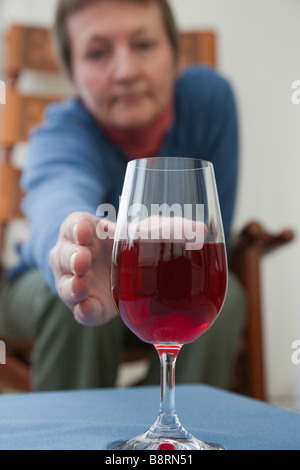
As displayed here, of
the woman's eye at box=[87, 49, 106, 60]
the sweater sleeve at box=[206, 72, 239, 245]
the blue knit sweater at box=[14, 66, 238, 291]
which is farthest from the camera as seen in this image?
the sweater sleeve at box=[206, 72, 239, 245]

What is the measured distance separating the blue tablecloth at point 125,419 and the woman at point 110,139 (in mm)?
329

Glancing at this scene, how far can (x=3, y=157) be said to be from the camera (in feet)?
5.87

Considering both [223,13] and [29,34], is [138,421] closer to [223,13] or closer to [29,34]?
[29,34]

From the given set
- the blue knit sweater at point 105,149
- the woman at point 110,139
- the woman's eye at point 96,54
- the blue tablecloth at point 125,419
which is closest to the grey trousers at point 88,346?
the woman at point 110,139

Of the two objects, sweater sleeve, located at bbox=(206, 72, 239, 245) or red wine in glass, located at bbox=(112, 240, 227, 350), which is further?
sweater sleeve, located at bbox=(206, 72, 239, 245)

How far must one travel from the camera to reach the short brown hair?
1161 millimetres

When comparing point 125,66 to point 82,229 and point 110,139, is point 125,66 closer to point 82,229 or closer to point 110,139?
point 110,139

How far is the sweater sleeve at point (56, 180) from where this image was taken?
0.67 m

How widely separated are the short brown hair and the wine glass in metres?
0.86

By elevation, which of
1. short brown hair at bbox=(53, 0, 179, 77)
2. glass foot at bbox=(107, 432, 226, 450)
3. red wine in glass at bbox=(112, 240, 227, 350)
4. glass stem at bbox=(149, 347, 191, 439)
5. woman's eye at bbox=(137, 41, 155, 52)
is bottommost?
glass foot at bbox=(107, 432, 226, 450)

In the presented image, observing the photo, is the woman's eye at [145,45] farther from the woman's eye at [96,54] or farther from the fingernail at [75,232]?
the fingernail at [75,232]

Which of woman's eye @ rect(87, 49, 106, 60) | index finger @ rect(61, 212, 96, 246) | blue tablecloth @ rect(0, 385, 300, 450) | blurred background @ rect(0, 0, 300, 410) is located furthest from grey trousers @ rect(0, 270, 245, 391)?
blurred background @ rect(0, 0, 300, 410)

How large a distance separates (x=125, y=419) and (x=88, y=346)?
0.51 metres

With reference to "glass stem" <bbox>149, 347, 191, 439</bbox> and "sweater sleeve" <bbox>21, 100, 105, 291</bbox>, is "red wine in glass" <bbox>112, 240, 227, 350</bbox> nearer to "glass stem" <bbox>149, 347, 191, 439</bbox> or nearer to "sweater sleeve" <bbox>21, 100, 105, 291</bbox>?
"glass stem" <bbox>149, 347, 191, 439</bbox>
